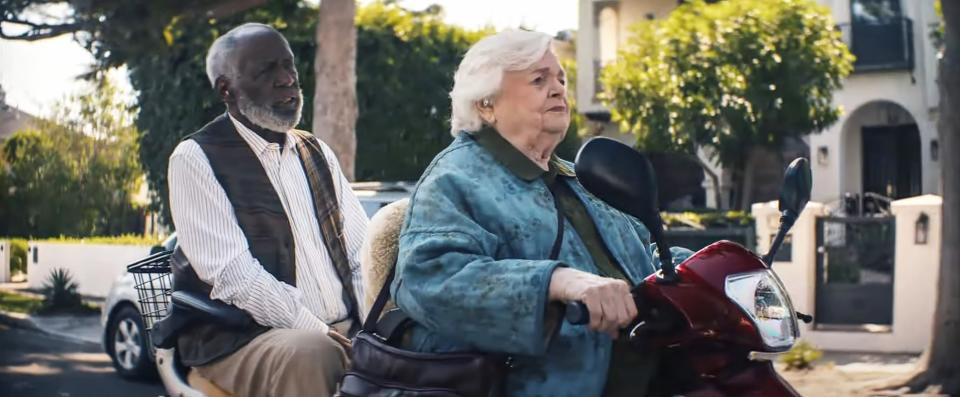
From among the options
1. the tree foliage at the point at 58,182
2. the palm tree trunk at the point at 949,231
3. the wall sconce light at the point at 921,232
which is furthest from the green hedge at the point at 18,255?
the wall sconce light at the point at 921,232

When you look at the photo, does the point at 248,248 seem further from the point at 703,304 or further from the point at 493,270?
the point at 703,304

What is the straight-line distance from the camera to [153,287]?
13.1 feet

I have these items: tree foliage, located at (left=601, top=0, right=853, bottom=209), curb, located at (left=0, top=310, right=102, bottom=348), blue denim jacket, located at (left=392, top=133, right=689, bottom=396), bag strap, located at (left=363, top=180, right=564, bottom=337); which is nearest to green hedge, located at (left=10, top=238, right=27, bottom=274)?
curb, located at (left=0, top=310, right=102, bottom=348)

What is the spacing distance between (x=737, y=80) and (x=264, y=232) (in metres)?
20.4

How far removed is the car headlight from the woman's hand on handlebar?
208 mm

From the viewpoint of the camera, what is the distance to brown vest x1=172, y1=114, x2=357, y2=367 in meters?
3.62

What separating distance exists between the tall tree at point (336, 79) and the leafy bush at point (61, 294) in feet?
10.0

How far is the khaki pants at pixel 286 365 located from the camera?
3.41m

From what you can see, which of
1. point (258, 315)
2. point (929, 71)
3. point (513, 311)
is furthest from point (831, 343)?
point (929, 71)

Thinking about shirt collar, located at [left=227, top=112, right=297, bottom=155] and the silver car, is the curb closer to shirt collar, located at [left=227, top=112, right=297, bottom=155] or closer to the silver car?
the silver car

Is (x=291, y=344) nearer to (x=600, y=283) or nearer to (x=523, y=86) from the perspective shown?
(x=523, y=86)

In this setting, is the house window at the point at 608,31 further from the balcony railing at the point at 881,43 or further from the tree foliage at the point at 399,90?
the tree foliage at the point at 399,90

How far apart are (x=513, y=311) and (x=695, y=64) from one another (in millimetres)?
21652

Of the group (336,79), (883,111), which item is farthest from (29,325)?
(883,111)
